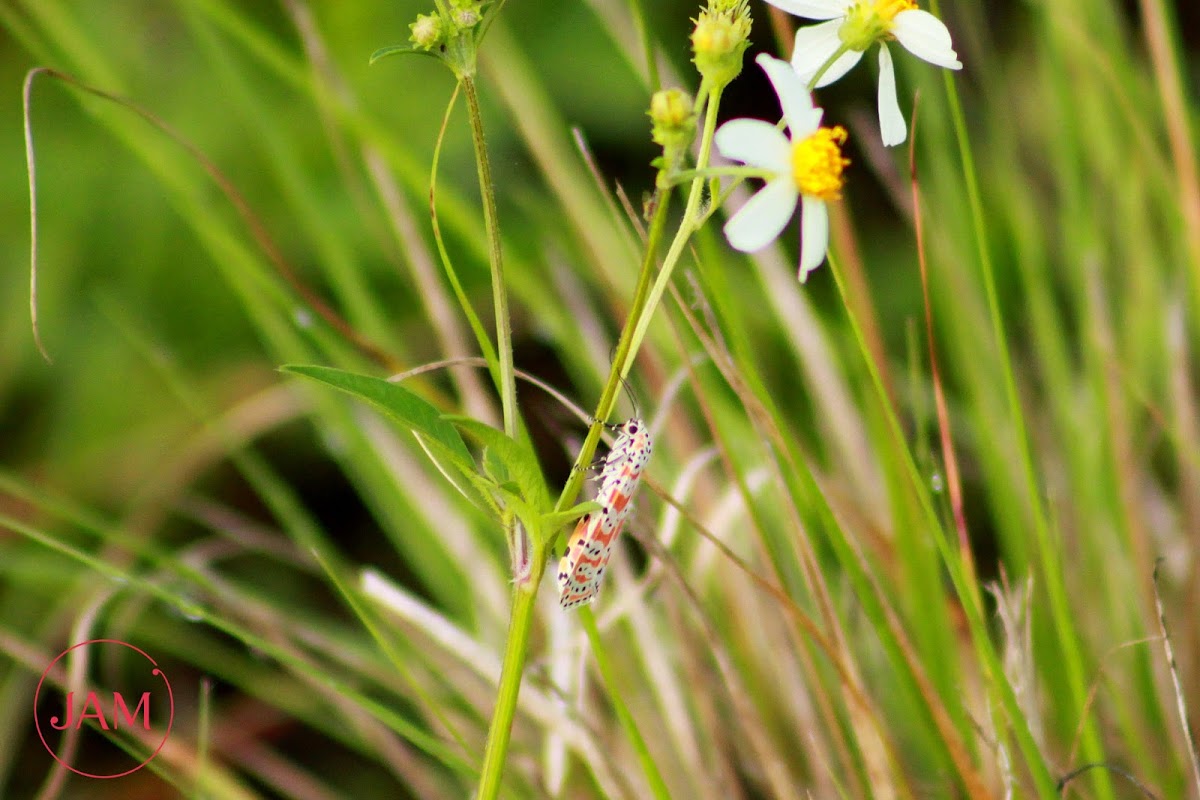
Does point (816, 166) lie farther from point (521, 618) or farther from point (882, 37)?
point (521, 618)

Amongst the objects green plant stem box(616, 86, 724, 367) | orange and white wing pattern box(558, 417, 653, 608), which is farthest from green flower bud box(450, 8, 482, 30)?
orange and white wing pattern box(558, 417, 653, 608)

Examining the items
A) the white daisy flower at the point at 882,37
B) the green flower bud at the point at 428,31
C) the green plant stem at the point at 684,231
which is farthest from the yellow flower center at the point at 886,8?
the green flower bud at the point at 428,31

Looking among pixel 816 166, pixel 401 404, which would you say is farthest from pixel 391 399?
pixel 816 166

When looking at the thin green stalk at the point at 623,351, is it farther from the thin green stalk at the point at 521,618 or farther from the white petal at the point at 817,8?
the white petal at the point at 817,8

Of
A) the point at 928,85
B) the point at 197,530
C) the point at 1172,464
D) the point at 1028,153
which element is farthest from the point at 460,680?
the point at 1028,153

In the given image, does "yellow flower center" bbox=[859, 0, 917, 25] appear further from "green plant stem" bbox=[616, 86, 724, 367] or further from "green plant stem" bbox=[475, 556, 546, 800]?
"green plant stem" bbox=[475, 556, 546, 800]
